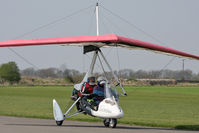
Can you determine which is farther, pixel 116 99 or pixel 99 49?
pixel 99 49

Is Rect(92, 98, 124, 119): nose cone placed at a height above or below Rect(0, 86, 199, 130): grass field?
above

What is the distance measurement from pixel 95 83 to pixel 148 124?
9.63ft

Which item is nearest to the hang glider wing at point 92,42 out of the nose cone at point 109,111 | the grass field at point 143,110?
the nose cone at point 109,111

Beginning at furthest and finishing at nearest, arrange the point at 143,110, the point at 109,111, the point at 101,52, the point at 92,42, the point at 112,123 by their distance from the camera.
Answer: the point at 143,110 < the point at 101,52 < the point at 92,42 < the point at 112,123 < the point at 109,111

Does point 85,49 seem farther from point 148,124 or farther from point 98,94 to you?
point 148,124

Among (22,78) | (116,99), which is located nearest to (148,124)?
(116,99)

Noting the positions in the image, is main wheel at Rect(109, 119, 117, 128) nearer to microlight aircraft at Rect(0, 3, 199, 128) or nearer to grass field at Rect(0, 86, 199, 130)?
microlight aircraft at Rect(0, 3, 199, 128)

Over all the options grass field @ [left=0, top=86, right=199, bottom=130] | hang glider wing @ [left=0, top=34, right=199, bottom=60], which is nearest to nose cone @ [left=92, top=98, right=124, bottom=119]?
hang glider wing @ [left=0, top=34, right=199, bottom=60]

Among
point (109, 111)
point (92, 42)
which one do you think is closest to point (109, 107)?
point (109, 111)

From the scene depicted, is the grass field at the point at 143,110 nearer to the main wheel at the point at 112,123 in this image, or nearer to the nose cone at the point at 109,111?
the main wheel at the point at 112,123

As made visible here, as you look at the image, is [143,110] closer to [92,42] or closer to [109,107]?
[92,42]

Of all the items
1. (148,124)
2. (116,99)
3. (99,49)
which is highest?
(99,49)

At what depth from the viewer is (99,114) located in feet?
44.5

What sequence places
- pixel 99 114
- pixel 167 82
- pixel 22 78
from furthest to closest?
pixel 22 78 → pixel 167 82 → pixel 99 114
